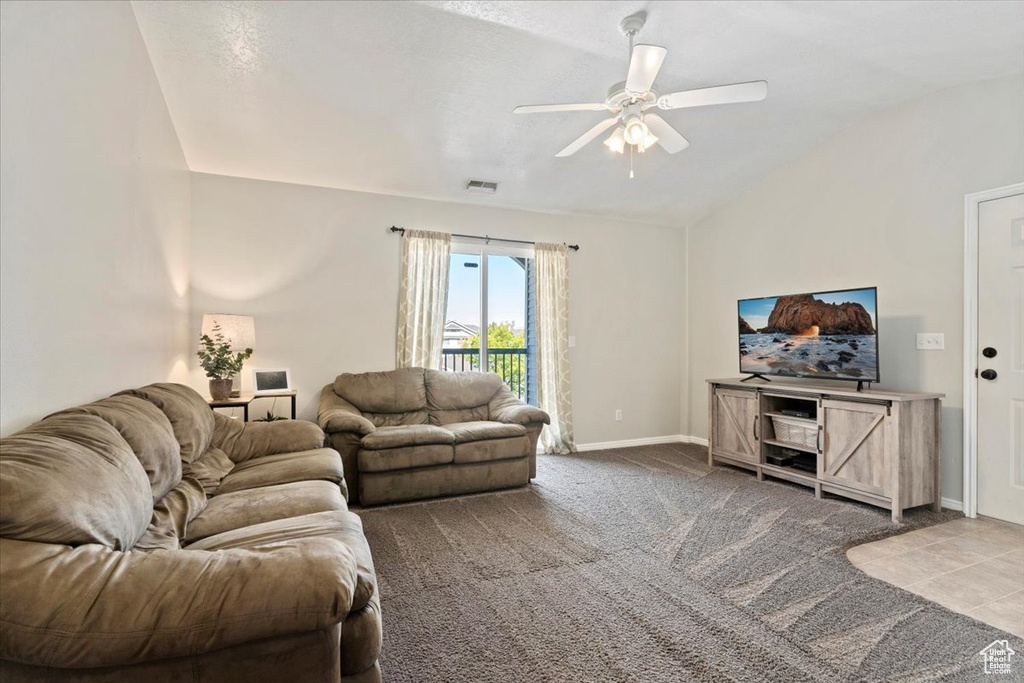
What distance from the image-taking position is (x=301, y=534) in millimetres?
1714

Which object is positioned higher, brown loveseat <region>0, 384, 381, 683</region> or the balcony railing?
the balcony railing

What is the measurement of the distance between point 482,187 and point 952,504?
4380mm

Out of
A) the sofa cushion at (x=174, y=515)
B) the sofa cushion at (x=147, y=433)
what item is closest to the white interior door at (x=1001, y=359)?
the sofa cushion at (x=174, y=515)

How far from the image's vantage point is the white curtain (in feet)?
14.9

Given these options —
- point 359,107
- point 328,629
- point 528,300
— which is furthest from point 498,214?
point 328,629

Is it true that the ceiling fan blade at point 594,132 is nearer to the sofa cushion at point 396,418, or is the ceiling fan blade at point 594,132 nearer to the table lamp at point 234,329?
the sofa cushion at point 396,418

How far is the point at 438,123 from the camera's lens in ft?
11.8

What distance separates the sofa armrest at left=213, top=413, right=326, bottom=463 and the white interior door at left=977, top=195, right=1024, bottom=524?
4395mm

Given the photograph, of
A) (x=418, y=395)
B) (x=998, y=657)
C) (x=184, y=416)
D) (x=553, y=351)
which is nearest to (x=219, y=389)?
(x=184, y=416)

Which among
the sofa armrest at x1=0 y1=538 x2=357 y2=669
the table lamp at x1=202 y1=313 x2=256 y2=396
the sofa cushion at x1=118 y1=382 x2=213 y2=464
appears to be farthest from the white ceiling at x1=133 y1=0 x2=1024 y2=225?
the sofa armrest at x1=0 y1=538 x2=357 y2=669

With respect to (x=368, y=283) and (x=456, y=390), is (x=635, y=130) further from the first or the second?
(x=368, y=283)

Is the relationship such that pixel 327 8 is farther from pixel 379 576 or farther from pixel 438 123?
pixel 379 576

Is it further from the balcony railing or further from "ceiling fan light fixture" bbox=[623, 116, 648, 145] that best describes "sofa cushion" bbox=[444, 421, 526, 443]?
"ceiling fan light fixture" bbox=[623, 116, 648, 145]

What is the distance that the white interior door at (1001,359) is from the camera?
3141 millimetres
